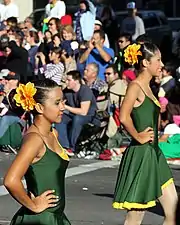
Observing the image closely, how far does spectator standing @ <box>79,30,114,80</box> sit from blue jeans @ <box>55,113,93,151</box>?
6.04ft

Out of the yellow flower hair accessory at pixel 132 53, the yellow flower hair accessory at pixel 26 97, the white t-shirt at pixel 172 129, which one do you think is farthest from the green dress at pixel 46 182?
the white t-shirt at pixel 172 129

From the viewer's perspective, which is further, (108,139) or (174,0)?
(174,0)

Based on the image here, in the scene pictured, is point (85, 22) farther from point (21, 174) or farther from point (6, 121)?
point (21, 174)

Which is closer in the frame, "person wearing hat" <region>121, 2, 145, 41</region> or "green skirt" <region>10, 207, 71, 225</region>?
"green skirt" <region>10, 207, 71, 225</region>

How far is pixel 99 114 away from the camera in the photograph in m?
14.6

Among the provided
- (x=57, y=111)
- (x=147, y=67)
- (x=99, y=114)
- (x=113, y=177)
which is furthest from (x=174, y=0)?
(x=57, y=111)

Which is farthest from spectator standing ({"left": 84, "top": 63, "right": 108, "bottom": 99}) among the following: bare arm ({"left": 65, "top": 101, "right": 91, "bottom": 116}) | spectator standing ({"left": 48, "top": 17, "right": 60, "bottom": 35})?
spectator standing ({"left": 48, "top": 17, "right": 60, "bottom": 35})

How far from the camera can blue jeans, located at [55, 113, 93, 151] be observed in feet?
46.9

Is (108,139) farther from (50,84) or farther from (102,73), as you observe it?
(50,84)

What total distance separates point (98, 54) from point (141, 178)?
31.4ft

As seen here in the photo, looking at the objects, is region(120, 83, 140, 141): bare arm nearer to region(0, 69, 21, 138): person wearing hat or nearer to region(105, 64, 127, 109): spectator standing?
region(105, 64, 127, 109): spectator standing

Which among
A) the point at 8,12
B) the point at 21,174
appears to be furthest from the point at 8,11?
the point at 21,174

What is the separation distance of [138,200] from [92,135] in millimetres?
7372

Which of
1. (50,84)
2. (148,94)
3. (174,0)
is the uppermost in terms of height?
(50,84)
